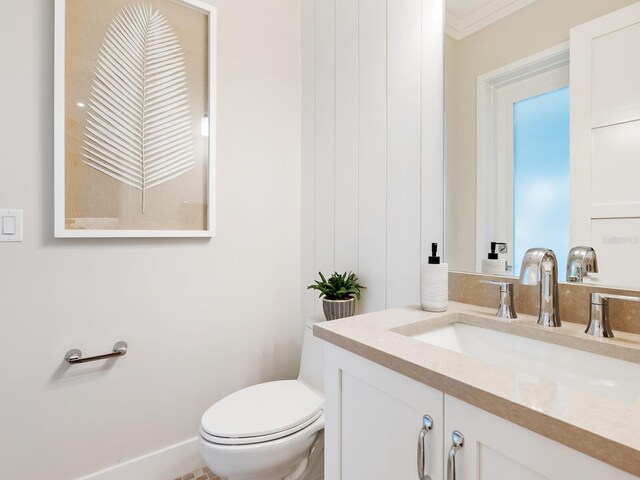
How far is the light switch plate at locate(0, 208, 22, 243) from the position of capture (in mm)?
1116

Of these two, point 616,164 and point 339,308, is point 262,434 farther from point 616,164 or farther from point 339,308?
point 616,164

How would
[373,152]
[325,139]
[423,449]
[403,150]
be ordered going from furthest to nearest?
[325,139], [373,152], [403,150], [423,449]

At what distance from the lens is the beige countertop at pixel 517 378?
396 mm

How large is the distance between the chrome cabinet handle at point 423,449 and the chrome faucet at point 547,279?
17.2 inches

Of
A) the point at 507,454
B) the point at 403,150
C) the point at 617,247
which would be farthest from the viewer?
the point at 403,150

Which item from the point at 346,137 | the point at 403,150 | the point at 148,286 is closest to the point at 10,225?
the point at 148,286

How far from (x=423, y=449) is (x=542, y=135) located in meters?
0.84

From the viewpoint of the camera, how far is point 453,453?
1.78 feet

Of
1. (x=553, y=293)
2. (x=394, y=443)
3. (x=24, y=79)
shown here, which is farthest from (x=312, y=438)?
(x=24, y=79)

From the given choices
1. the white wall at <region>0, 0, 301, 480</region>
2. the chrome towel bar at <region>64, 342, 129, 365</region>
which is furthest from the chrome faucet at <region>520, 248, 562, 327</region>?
the chrome towel bar at <region>64, 342, 129, 365</region>

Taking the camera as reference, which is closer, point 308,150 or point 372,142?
point 372,142

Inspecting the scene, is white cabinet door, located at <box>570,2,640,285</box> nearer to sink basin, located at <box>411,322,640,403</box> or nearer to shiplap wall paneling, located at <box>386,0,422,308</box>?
sink basin, located at <box>411,322,640,403</box>

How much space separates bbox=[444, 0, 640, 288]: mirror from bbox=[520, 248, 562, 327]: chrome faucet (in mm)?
61

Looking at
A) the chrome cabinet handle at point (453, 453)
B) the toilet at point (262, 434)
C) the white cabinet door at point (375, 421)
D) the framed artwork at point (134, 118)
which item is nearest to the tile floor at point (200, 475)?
the toilet at point (262, 434)
